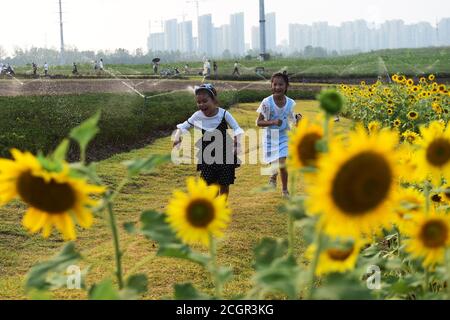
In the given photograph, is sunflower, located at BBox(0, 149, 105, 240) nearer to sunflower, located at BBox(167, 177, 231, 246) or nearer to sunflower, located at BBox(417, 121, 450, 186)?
sunflower, located at BBox(167, 177, 231, 246)

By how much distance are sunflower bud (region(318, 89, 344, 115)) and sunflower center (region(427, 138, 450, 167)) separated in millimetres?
573

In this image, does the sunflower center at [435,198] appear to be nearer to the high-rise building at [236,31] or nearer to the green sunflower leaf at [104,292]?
the green sunflower leaf at [104,292]

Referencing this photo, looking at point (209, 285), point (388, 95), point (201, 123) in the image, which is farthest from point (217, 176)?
point (388, 95)

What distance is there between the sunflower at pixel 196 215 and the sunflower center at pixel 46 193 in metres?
0.26

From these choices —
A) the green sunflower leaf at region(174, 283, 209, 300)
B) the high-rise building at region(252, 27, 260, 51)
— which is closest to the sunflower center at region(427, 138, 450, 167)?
the green sunflower leaf at region(174, 283, 209, 300)

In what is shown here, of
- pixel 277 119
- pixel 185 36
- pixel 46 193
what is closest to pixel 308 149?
pixel 46 193

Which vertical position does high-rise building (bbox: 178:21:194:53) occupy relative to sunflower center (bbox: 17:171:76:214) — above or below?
above

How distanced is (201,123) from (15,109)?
21.4ft

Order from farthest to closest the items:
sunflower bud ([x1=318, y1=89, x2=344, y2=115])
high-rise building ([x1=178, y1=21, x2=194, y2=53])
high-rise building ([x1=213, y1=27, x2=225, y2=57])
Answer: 1. high-rise building ([x1=213, y1=27, x2=225, y2=57])
2. high-rise building ([x1=178, y1=21, x2=194, y2=53])
3. sunflower bud ([x1=318, y1=89, x2=344, y2=115])

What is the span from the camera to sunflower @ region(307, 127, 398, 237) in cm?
101

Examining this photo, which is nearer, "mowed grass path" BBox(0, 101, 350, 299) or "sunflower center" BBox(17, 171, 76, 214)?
"sunflower center" BBox(17, 171, 76, 214)

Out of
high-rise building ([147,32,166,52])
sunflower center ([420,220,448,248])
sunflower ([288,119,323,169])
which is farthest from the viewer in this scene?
high-rise building ([147,32,166,52])

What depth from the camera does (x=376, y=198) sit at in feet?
3.50

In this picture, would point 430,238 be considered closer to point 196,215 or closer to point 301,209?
point 301,209
